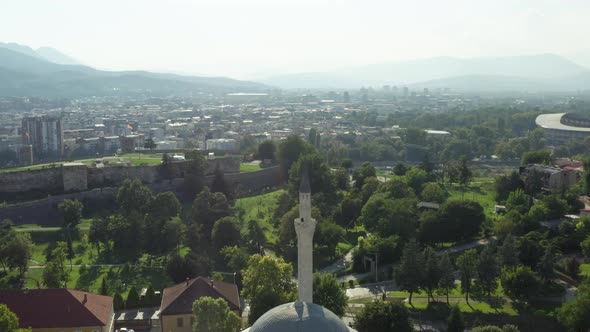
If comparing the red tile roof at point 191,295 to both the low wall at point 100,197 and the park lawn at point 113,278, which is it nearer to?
the park lawn at point 113,278

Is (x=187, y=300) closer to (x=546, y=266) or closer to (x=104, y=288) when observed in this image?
(x=104, y=288)

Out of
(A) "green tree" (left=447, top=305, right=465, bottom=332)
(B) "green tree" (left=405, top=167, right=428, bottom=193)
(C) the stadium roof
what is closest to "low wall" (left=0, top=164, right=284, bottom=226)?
(B) "green tree" (left=405, top=167, right=428, bottom=193)

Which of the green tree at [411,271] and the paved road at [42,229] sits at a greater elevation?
the green tree at [411,271]

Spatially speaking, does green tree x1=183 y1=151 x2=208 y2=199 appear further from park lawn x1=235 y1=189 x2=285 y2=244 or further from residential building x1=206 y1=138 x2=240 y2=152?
residential building x1=206 y1=138 x2=240 y2=152

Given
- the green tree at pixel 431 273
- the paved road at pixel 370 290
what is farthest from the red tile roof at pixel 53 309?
the green tree at pixel 431 273

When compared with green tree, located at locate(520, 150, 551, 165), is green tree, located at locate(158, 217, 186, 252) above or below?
below

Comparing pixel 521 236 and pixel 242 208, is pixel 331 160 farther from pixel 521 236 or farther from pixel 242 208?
pixel 521 236
